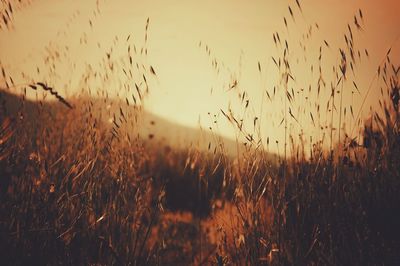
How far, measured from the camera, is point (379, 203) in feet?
5.54

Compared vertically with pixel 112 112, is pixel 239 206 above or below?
below

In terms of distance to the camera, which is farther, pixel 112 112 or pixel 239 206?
pixel 112 112

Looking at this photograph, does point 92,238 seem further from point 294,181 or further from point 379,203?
point 379,203

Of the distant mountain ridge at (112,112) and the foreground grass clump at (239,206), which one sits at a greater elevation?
the distant mountain ridge at (112,112)

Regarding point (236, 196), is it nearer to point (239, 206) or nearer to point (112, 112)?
point (239, 206)

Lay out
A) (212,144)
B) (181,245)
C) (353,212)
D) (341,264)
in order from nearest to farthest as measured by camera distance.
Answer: (341,264) → (353,212) → (212,144) → (181,245)

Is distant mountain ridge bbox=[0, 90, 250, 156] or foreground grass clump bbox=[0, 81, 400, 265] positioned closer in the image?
foreground grass clump bbox=[0, 81, 400, 265]

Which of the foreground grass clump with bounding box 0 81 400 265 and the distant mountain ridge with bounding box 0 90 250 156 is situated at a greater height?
the distant mountain ridge with bounding box 0 90 250 156

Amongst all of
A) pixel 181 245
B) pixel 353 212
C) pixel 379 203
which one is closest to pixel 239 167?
pixel 353 212

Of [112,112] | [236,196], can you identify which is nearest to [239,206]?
[236,196]

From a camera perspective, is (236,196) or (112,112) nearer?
(236,196)

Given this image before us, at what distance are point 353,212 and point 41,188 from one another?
1.56m

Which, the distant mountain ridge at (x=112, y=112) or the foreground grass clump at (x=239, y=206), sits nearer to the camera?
the foreground grass clump at (x=239, y=206)

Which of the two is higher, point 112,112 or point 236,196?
point 112,112
